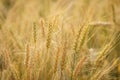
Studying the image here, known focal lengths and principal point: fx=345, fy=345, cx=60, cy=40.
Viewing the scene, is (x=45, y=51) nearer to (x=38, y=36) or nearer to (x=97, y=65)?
(x=38, y=36)

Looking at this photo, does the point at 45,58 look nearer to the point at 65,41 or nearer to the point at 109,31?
the point at 65,41

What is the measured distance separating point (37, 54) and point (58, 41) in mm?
146

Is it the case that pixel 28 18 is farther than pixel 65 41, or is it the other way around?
pixel 28 18

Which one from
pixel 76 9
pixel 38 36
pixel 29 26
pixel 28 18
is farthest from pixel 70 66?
pixel 76 9

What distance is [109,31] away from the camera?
2668 mm

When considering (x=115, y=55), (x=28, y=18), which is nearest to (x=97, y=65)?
(x=115, y=55)

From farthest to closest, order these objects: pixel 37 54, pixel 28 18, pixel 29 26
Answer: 1. pixel 28 18
2. pixel 29 26
3. pixel 37 54

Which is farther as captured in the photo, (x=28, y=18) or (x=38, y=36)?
(x=28, y=18)

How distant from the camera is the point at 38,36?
2008 millimetres

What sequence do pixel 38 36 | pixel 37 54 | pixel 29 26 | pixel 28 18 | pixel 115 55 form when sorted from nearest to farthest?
pixel 37 54, pixel 38 36, pixel 115 55, pixel 29 26, pixel 28 18

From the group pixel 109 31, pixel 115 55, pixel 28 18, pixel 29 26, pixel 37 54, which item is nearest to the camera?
pixel 37 54

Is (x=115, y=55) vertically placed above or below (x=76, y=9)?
below

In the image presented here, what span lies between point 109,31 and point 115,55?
0.33 m

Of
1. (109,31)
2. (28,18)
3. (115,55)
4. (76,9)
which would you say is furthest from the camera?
(76,9)
